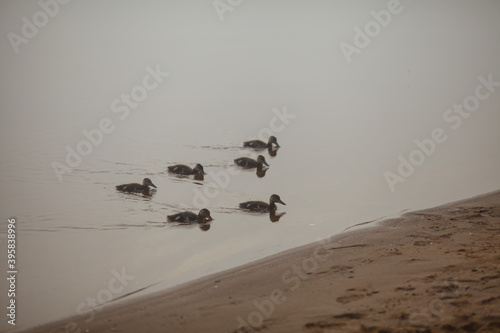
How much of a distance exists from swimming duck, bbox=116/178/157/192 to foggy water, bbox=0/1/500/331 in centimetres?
16

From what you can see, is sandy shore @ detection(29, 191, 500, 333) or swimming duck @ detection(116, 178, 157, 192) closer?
sandy shore @ detection(29, 191, 500, 333)

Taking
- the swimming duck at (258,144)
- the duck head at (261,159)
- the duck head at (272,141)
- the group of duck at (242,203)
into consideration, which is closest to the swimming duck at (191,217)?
the group of duck at (242,203)

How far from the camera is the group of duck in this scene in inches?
339

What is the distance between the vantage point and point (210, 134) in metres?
12.7

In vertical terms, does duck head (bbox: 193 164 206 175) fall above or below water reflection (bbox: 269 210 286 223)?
above

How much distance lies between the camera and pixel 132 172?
10.5 metres

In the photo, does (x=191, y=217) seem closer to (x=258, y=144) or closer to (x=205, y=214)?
(x=205, y=214)

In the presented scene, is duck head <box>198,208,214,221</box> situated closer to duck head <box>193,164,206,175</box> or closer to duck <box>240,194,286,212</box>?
duck <box>240,194,286,212</box>

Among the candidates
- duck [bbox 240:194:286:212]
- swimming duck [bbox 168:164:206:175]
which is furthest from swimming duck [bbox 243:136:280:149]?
duck [bbox 240:194:286:212]

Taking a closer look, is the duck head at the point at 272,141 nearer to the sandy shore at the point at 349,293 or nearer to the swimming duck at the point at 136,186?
the swimming duck at the point at 136,186

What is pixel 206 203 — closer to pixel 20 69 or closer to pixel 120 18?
pixel 20 69

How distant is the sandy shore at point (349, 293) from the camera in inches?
189

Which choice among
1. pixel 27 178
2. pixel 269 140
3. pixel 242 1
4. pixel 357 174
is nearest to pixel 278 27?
pixel 242 1

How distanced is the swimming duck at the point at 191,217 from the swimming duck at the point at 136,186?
3.91ft
